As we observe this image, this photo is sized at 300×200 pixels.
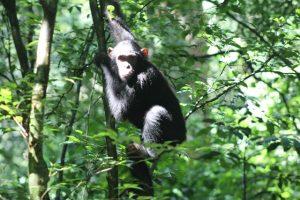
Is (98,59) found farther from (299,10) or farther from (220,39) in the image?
(299,10)

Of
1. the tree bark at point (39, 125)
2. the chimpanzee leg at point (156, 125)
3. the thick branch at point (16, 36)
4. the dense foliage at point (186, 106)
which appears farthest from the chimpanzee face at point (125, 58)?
the tree bark at point (39, 125)

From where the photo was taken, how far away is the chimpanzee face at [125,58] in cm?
527

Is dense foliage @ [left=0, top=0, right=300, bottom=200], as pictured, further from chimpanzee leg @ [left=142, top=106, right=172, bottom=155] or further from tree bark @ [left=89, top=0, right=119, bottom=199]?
chimpanzee leg @ [left=142, top=106, right=172, bottom=155]

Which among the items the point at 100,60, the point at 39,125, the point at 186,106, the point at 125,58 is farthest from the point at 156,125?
the point at 39,125

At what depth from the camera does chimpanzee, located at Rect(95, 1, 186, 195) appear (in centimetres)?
507

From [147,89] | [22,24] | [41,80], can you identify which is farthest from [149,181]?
[22,24]

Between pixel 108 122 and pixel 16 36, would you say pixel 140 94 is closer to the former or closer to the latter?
pixel 16 36

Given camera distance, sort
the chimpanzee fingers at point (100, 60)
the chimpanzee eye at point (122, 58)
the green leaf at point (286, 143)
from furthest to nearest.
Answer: the chimpanzee eye at point (122, 58)
the chimpanzee fingers at point (100, 60)
the green leaf at point (286, 143)

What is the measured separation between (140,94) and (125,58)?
428mm

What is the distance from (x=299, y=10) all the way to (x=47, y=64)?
9.08 ft

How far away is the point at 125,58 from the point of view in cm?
530

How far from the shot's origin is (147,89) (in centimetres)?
527

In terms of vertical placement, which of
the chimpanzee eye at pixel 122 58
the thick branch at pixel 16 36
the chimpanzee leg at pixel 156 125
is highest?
the thick branch at pixel 16 36

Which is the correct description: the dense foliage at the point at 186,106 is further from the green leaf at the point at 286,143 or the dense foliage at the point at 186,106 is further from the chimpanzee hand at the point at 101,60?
the chimpanzee hand at the point at 101,60
